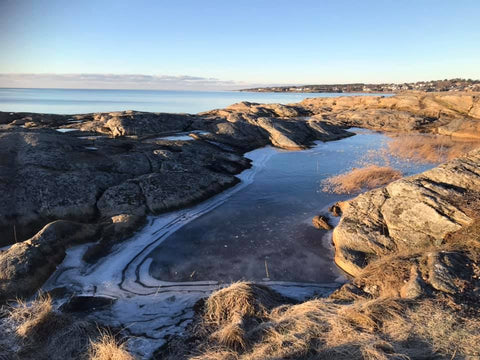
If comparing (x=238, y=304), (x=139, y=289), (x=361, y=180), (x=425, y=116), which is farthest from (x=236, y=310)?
(x=425, y=116)

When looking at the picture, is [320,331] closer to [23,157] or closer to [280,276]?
[280,276]

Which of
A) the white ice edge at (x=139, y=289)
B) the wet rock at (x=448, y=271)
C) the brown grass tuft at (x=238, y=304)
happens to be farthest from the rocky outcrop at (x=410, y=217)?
the brown grass tuft at (x=238, y=304)

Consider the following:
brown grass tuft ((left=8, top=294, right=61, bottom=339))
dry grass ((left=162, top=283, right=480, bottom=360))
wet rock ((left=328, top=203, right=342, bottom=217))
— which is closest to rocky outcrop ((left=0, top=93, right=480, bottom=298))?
wet rock ((left=328, top=203, right=342, bottom=217))

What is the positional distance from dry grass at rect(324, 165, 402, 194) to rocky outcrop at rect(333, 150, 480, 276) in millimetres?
5680

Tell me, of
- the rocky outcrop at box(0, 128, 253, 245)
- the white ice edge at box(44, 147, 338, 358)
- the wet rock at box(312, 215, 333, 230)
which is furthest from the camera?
the rocky outcrop at box(0, 128, 253, 245)

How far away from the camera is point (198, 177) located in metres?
18.3

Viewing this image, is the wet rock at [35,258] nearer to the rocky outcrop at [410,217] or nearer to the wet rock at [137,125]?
the rocky outcrop at [410,217]

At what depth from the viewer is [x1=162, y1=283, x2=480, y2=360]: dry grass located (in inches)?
209

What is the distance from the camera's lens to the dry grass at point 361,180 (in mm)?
18344

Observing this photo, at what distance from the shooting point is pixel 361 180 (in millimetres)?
Answer: 19125

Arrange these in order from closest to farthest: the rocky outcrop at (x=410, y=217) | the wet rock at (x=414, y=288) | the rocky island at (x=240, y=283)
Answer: the rocky island at (x=240, y=283) → the wet rock at (x=414, y=288) → the rocky outcrop at (x=410, y=217)

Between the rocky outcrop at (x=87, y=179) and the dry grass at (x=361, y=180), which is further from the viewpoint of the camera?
the dry grass at (x=361, y=180)

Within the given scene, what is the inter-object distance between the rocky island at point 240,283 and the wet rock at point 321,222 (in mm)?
913

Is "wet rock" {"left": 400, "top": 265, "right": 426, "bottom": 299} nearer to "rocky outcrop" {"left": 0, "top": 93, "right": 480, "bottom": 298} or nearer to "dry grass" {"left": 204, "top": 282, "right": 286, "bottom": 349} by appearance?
"rocky outcrop" {"left": 0, "top": 93, "right": 480, "bottom": 298}
